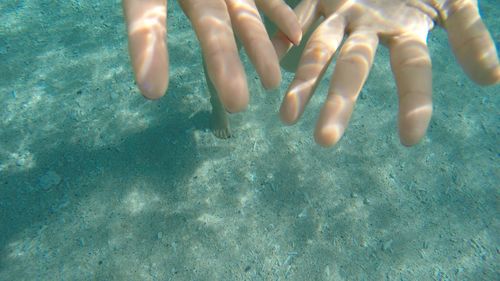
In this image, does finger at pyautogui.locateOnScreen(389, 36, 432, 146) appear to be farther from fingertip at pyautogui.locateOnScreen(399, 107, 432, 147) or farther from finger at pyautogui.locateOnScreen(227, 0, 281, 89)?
finger at pyautogui.locateOnScreen(227, 0, 281, 89)

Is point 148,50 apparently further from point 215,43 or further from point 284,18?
point 284,18

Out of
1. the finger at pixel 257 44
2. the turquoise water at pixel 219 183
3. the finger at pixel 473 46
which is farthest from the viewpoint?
the turquoise water at pixel 219 183

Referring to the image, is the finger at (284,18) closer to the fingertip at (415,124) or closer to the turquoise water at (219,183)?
the fingertip at (415,124)

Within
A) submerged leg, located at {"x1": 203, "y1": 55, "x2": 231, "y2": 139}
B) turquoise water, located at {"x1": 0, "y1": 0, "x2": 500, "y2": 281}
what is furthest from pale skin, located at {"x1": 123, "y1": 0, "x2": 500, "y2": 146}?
turquoise water, located at {"x1": 0, "y1": 0, "x2": 500, "y2": 281}

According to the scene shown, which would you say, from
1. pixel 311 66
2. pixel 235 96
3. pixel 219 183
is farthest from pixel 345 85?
pixel 219 183

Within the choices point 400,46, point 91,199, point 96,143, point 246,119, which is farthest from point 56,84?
point 400,46

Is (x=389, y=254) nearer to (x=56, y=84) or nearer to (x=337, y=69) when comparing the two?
(x=337, y=69)

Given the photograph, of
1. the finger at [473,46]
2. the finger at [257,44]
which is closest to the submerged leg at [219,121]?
the finger at [257,44]
